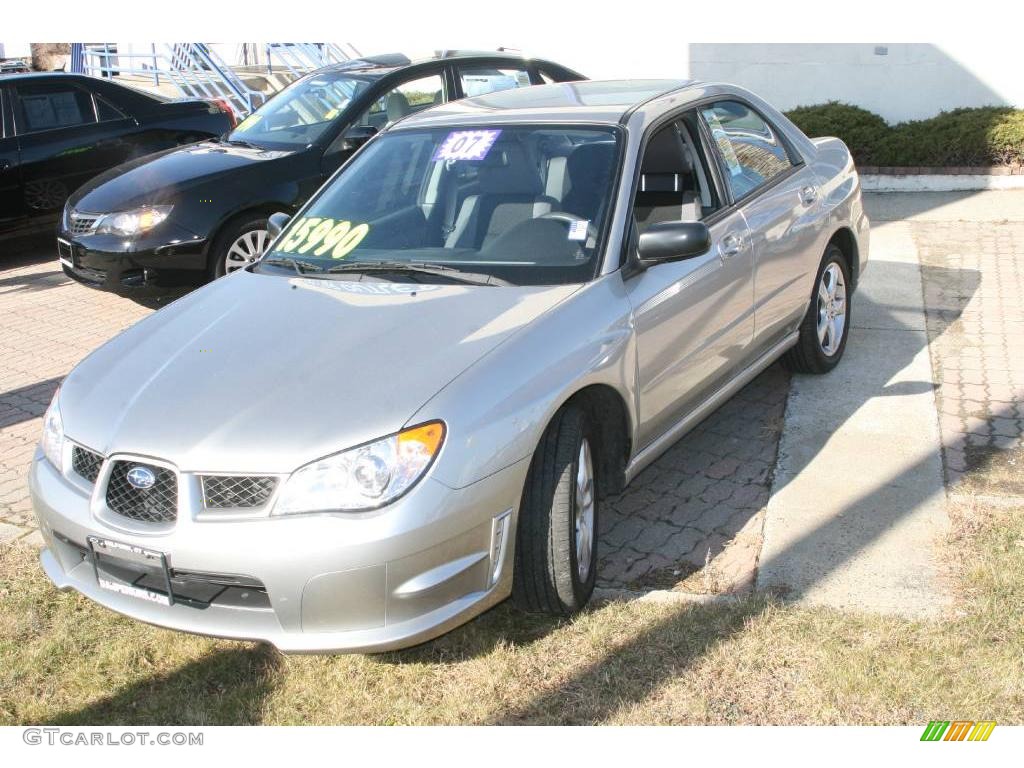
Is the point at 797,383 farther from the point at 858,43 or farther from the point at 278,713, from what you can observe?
the point at 858,43

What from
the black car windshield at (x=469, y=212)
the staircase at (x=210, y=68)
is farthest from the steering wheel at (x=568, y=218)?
the staircase at (x=210, y=68)

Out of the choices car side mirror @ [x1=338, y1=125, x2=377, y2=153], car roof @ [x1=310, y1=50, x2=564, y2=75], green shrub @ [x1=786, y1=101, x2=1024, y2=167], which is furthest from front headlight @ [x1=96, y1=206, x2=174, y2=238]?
green shrub @ [x1=786, y1=101, x2=1024, y2=167]

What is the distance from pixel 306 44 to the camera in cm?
1827

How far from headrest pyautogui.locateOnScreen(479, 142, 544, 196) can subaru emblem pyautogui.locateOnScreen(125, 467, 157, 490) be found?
1.89 meters

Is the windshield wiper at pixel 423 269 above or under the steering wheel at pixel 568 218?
under

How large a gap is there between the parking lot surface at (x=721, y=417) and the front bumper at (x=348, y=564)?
1006mm

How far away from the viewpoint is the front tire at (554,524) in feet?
11.6

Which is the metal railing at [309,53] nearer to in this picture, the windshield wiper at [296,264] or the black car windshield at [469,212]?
the black car windshield at [469,212]

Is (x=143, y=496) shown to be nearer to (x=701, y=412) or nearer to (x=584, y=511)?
(x=584, y=511)

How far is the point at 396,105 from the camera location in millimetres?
8461

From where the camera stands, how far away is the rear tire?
5840 mm

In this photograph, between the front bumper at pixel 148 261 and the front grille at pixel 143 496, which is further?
the front bumper at pixel 148 261

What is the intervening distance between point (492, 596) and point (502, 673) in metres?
0.31

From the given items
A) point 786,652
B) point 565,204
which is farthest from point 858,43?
point 786,652
